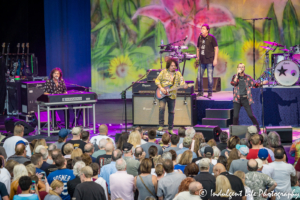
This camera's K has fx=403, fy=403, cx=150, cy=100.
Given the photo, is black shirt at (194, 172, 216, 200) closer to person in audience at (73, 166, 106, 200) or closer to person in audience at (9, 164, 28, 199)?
person in audience at (73, 166, 106, 200)

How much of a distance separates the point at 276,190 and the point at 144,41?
1176 cm

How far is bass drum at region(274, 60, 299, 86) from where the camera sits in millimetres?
10773

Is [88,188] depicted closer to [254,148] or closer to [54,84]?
[254,148]

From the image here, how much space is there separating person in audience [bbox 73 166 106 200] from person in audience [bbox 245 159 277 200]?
1744 mm

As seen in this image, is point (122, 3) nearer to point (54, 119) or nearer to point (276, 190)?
point (54, 119)

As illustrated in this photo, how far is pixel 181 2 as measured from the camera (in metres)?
15.7

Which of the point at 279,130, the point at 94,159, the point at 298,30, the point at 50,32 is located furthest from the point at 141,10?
the point at 94,159

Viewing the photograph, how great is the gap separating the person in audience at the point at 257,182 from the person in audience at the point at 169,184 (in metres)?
0.79

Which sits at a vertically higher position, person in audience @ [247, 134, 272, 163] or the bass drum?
the bass drum

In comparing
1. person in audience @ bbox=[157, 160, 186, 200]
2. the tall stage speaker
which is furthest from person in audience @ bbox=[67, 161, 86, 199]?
the tall stage speaker

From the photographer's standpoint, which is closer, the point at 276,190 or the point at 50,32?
the point at 276,190

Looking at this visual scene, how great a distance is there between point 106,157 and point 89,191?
115 cm

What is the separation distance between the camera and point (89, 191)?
457cm

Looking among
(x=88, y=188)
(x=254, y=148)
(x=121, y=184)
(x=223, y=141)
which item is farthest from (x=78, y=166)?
(x=223, y=141)
